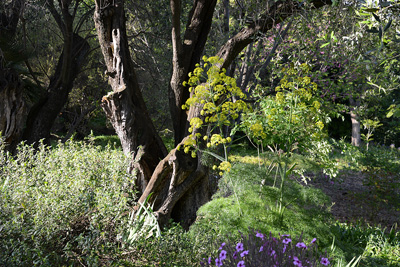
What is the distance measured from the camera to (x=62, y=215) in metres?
2.88

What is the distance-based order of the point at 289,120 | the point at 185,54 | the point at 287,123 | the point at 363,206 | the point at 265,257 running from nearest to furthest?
the point at 265,257, the point at 289,120, the point at 287,123, the point at 185,54, the point at 363,206

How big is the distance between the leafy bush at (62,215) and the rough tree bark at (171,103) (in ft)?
2.42

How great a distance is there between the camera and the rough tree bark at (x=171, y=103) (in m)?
4.18

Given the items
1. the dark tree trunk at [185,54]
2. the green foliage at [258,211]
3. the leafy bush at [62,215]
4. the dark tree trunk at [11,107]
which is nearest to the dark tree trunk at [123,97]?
the dark tree trunk at [185,54]

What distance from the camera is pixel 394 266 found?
4.07m

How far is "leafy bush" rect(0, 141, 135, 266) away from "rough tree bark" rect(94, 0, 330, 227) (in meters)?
0.74

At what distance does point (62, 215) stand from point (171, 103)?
7.49 feet

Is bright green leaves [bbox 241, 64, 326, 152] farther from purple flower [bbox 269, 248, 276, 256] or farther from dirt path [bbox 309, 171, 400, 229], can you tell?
dirt path [bbox 309, 171, 400, 229]

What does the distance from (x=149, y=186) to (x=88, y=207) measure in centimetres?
122

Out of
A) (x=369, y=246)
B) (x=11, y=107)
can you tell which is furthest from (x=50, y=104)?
(x=369, y=246)

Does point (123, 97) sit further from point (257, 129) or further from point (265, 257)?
point (265, 257)

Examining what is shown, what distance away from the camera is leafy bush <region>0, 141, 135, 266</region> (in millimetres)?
2684

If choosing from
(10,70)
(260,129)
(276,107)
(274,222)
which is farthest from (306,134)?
(10,70)

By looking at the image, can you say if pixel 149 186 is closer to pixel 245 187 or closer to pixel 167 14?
pixel 245 187
